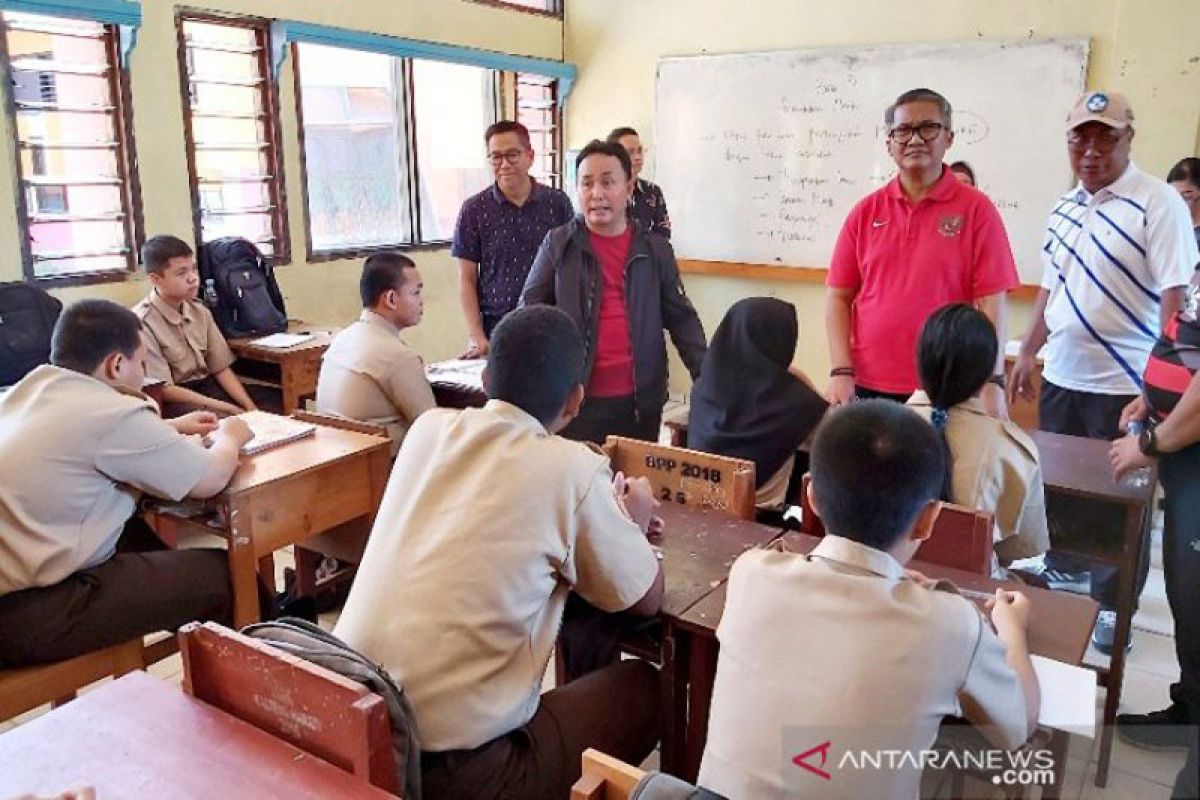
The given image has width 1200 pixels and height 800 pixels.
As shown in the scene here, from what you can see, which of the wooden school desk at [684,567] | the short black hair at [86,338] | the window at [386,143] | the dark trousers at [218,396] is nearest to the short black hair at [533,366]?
the wooden school desk at [684,567]

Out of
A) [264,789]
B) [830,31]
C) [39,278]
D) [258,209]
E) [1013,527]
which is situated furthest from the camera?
[830,31]

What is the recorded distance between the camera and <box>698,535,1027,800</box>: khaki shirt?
44.4 inches

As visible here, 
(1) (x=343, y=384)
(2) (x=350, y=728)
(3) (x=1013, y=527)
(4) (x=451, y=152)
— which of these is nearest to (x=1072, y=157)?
(3) (x=1013, y=527)

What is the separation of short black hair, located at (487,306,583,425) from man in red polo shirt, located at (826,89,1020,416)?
3.60ft

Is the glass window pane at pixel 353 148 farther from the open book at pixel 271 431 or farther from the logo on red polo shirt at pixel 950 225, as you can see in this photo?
the logo on red polo shirt at pixel 950 225

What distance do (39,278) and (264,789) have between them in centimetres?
349

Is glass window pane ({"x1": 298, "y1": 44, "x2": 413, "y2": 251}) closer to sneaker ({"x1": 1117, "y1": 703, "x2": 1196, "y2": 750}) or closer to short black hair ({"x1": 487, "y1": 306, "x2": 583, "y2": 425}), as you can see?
short black hair ({"x1": 487, "y1": 306, "x2": 583, "y2": 425})

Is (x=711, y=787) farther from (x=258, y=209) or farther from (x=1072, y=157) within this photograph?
(x=258, y=209)

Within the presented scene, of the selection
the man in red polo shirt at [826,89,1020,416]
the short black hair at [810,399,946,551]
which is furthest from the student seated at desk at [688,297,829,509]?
the short black hair at [810,399,946,551]

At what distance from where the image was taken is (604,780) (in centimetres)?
120

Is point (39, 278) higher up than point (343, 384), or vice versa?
point (39, 278)

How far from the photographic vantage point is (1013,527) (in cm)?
196

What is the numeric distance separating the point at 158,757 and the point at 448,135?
5032 millimetres

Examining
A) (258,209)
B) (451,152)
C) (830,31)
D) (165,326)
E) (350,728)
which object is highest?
(830,31)
